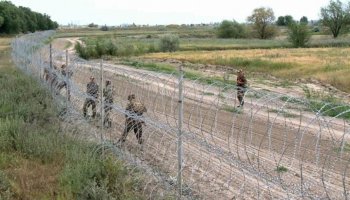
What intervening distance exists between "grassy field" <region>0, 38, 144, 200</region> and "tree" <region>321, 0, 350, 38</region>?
105 metres

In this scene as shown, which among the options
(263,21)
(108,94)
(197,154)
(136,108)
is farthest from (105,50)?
(263,21)

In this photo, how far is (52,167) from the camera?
9.67 meters

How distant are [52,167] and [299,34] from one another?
7259cm

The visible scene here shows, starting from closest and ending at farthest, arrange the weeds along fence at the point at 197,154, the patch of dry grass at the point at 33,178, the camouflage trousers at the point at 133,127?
the weeds along fence at the point at 197,154
the patch of dry grass at the point at 33,178
the camouflage trousers at the point at 133,127

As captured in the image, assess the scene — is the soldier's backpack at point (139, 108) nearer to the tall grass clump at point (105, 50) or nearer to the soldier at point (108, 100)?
the soldier at point (108, 100)

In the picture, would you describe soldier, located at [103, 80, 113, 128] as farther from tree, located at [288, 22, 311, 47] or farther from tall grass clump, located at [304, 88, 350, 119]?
tree, located at [288, 22, 311, 47]

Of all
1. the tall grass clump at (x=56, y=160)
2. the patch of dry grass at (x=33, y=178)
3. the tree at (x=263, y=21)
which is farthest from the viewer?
the tree at (x=263, y=21)

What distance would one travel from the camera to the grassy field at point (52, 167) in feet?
26.7

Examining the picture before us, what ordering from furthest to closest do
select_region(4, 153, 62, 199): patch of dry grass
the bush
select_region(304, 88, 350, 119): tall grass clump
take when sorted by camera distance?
the bush → select_region(4, 153, 62, 199): patch of dry grass → select_region(304, 88, 350, 119): tall grass clump

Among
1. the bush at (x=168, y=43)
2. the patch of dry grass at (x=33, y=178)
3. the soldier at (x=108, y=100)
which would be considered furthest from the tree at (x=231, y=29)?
the patch of dry grass at (x=33, y=178)

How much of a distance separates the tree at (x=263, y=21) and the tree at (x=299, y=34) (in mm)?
43407

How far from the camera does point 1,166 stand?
9523 mm

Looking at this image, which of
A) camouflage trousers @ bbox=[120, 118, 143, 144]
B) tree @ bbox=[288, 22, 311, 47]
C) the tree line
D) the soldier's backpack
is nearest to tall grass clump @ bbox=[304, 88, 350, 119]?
camouflage trousers @ bbox=[120, 118, 143, 144]

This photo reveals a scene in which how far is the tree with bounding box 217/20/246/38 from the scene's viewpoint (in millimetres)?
117750
